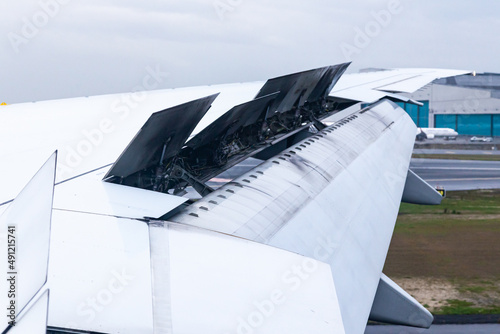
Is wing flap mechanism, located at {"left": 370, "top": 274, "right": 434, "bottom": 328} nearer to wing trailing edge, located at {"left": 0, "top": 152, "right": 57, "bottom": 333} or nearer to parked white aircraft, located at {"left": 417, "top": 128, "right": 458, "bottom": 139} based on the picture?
wing trailing edge, located at {"left": 0, "top": 152, "right": 57, "bottom": 333}

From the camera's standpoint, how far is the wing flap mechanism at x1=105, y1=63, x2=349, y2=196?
15.8 feet

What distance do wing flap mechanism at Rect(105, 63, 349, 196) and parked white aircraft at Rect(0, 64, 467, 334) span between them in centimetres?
3

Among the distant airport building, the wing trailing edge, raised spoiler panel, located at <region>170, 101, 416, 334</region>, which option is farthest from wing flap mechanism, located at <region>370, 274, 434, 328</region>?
the distant airport building

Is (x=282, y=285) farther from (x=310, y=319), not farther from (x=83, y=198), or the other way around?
(x=83, y=198)

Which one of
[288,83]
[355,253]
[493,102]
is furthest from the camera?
[493,102]

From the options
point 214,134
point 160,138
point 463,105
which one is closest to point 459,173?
point 214,134

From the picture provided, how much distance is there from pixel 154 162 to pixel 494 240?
1727 centimetres

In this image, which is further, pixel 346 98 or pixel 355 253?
pixel 346 98

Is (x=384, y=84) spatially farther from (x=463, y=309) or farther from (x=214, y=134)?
(x=214, y=134)

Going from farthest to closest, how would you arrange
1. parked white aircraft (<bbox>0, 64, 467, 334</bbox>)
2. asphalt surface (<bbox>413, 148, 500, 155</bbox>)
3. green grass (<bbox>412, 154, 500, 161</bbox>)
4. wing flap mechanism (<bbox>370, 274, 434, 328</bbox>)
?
asphalt surface (<bbox>413, 148, 500, 155</bbox>)
green grass (<bbox>412, 154, 500, 161</bbox>)
wing flap mechanism (<bbox>370, 274, 434, 328</bbox>)
parked white aircraft (<bbox>0, 64, 467, 334</bbox>)

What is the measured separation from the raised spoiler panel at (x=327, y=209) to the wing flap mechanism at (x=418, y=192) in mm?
2805

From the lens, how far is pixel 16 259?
253 centimetres

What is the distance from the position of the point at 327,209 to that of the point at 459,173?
35905 millimetres

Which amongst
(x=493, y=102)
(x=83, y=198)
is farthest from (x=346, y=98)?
(x=493, y=102)
